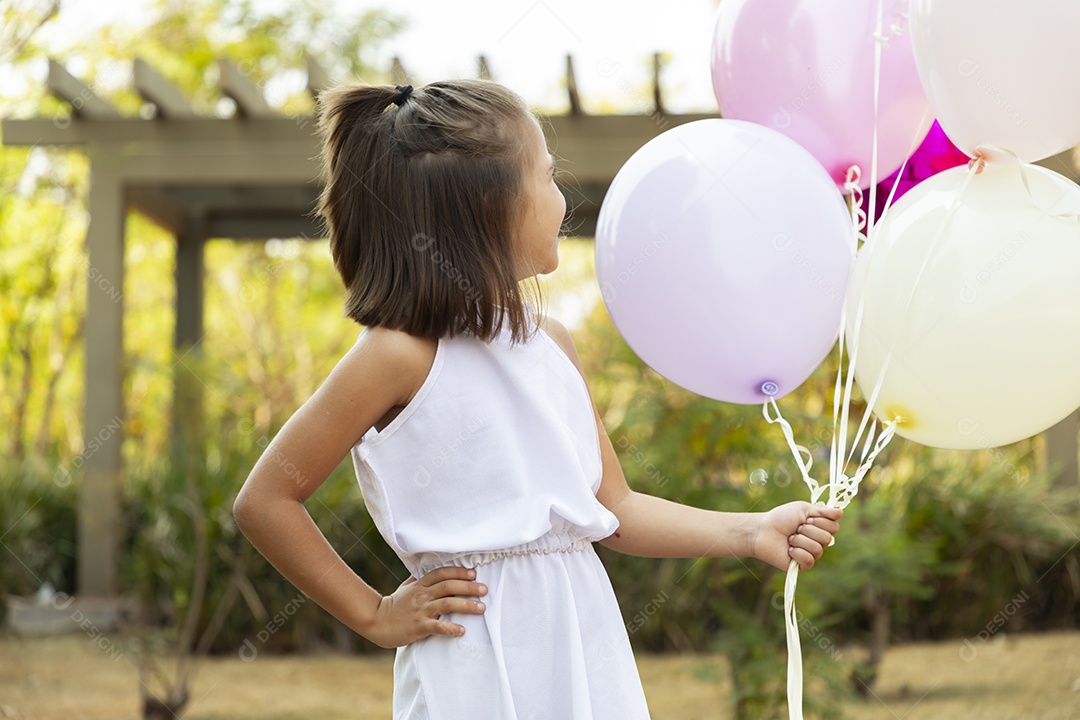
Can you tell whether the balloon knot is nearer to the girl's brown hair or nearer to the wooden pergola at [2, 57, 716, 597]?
the girl's brown hair

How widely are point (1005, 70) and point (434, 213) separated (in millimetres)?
745

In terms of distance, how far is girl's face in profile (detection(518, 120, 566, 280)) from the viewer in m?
1.46

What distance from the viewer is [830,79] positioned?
5.58 feet

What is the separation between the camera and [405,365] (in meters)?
1.37

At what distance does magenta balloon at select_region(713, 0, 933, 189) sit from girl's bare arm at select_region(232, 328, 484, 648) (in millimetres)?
735

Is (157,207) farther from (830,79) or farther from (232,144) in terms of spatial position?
(830,79)

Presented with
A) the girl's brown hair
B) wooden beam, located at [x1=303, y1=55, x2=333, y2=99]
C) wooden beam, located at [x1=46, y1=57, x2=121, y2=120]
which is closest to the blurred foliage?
the girl's brown hair

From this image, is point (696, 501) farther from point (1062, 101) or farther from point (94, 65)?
point (94, 65)

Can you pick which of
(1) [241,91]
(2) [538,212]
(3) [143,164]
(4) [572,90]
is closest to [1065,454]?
(4) [572,90]

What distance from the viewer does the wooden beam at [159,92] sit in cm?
588

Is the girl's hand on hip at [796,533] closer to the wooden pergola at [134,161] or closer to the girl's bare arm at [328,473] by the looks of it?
the girl's bare arm at [328,473]

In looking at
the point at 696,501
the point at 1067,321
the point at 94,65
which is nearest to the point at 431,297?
the point at 1067,321

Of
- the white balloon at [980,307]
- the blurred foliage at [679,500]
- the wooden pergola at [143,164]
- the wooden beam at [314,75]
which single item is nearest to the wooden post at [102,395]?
the wooden pergola at [143,164]

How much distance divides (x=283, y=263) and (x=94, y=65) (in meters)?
3.00
